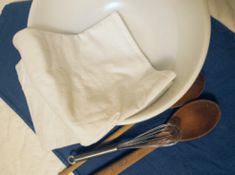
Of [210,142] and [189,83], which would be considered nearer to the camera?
[189,83]

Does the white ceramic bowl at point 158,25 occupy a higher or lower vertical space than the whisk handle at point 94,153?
higher

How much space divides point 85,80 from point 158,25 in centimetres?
14

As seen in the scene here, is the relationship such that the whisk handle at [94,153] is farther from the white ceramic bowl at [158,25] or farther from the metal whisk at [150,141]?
the white ceramic bowl at [158,25]

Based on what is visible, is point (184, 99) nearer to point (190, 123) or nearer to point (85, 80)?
point (190, 123)

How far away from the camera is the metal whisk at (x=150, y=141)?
16.4 inches

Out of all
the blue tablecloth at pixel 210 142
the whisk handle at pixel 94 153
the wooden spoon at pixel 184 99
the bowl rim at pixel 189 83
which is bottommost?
the blue tablecloth at pixel 210 142

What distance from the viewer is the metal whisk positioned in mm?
416

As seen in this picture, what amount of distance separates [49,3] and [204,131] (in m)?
0.29

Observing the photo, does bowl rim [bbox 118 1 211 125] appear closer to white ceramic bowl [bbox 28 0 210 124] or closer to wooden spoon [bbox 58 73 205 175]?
white ceramic bowl [bbox 28 0 210 124]

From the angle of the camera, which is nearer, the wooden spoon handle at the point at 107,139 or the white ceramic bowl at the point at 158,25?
the white ceramic bowl at the point at 158,25

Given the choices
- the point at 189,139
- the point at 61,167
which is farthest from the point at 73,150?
the point at 189,139

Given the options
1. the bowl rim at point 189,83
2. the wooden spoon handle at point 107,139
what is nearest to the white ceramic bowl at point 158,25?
the bowl rim at point 189,83

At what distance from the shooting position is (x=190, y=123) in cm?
42

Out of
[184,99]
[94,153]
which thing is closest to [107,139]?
[94,153]
